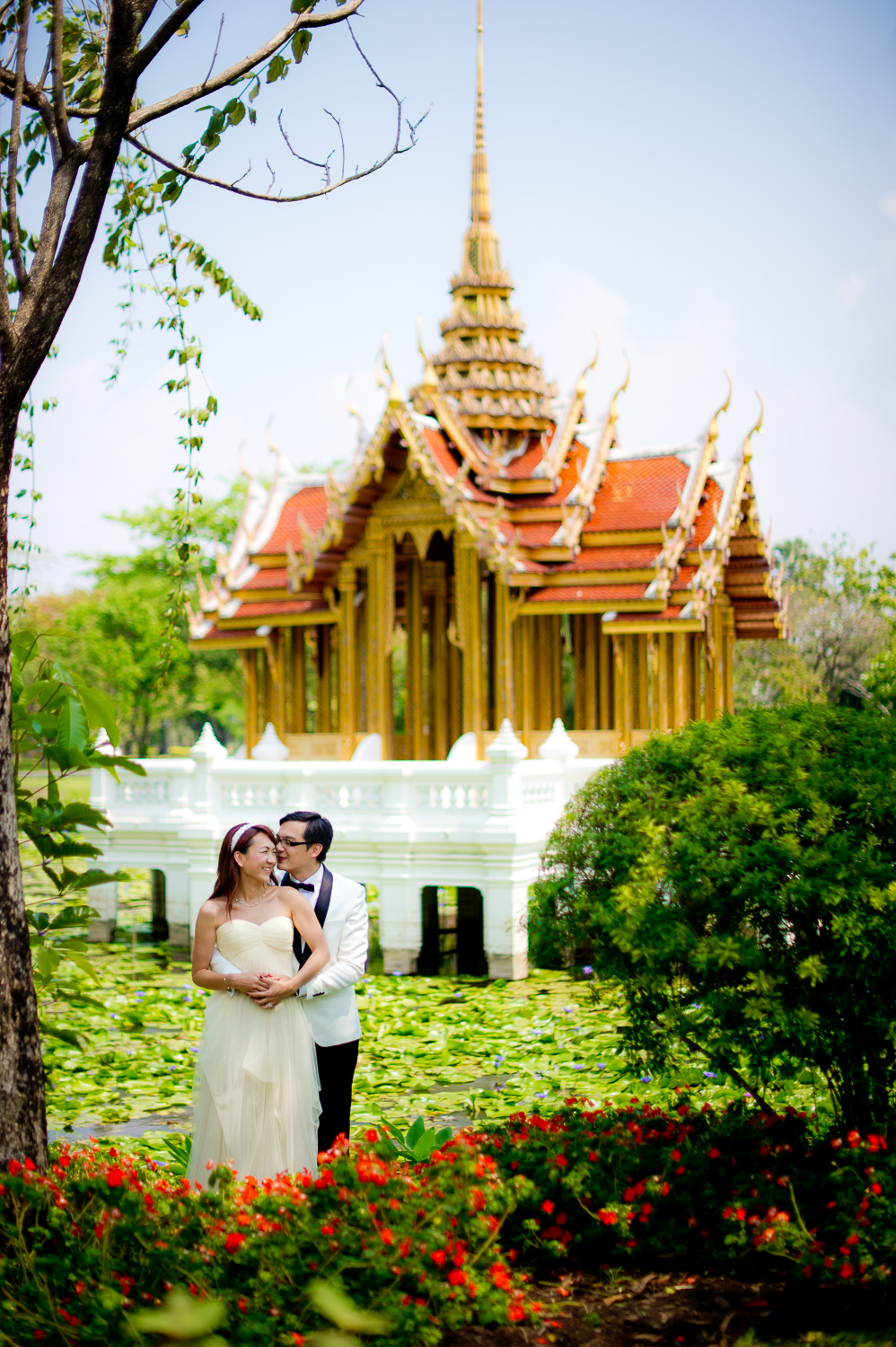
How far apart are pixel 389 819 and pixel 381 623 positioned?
4444mm

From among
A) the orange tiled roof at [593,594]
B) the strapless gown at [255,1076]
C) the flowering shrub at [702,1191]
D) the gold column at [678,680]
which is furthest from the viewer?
the gold column at [678,680]

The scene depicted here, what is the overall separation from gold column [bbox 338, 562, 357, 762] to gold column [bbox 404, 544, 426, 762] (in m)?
0.75

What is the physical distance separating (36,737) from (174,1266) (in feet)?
8.32

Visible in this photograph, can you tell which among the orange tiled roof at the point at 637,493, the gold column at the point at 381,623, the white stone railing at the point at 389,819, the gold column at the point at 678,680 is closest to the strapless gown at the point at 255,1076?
the white stone railing at the point at 389,819

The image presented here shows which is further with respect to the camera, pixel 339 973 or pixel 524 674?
pixel 524 674

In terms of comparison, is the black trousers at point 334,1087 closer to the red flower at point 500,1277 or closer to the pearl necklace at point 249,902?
the pearl necklace at point 249,902

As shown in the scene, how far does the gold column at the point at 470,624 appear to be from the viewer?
15.3 metres

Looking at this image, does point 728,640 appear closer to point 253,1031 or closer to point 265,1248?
point 253,1031

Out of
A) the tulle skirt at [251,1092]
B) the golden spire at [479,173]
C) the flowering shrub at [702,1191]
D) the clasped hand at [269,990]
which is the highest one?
the golden spire at [479,173]

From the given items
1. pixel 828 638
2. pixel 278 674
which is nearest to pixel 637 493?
pixel 278 674

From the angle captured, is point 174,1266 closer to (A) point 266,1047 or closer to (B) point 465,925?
(A) point 266,1047

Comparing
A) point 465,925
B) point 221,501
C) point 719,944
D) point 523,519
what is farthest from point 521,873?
point 221,501

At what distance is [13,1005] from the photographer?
460 centimetres

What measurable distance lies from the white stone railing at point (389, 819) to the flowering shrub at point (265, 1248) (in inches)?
265
